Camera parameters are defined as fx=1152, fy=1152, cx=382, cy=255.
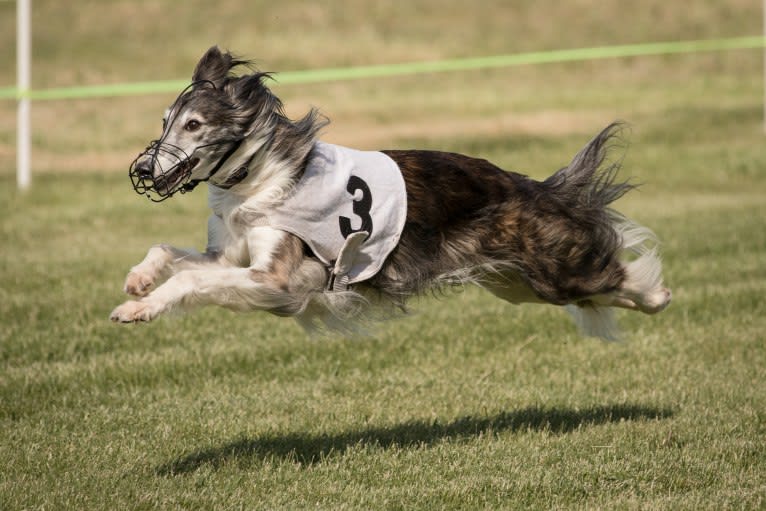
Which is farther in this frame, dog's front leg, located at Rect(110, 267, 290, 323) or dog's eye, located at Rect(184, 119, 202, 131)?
dog's eye, located at Rect(184, 119, 202, 131)

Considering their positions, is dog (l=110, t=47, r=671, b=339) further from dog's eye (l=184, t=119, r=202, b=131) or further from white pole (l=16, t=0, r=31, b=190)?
white pole (l=16, t=0, r=31, b=190)

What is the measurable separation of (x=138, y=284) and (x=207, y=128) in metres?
0.86

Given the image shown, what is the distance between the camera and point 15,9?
37.7 metres

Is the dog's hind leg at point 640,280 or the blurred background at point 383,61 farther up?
the blurred background at point 383,61

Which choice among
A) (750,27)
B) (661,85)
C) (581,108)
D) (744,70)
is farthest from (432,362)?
(750,27)

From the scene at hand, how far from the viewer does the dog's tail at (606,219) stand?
22.5ft

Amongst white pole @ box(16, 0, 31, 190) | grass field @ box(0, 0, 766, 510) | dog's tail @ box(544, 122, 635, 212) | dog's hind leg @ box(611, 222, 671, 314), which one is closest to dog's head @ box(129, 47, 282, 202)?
grass field @ box(0, 0, 766, 510)

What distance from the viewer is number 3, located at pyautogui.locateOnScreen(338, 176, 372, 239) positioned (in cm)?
600

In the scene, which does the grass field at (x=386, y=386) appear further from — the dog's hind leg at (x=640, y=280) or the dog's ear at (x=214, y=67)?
the dog's ear at (x=214, y=67)

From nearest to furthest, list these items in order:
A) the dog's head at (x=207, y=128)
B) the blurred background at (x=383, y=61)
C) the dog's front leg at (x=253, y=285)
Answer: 1. the dog's front leg at (x=253, y=285)
2. the dog's head at (x=207, y=128)
3. the blurred background at (x=383, y=61)

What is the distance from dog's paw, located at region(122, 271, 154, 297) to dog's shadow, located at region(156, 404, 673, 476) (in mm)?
1045

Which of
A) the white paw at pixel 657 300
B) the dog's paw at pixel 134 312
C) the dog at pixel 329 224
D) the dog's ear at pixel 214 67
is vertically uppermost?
the dog's ear at pixel 214 67

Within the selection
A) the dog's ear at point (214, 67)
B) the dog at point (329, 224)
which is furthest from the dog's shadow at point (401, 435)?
the dog's ear at point (214, 67)

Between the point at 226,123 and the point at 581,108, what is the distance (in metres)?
19.9
